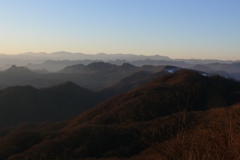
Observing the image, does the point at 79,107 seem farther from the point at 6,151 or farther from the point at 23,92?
the point at 6,151

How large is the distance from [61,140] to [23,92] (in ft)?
342

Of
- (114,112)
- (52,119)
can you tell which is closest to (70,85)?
(52,119)

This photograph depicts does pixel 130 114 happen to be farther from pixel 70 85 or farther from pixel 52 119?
pixel 70 85

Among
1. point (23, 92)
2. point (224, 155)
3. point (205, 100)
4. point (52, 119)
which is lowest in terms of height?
point (52, 119)

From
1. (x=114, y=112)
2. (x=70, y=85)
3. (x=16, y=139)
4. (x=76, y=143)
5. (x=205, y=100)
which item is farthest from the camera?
(x=70, y=85)

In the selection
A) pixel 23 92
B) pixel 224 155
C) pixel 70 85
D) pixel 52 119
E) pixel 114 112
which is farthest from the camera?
pixel 70 85

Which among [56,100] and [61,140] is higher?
[61,140]

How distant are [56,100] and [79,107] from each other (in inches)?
558

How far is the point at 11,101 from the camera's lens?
137000mm

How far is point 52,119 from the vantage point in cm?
13088

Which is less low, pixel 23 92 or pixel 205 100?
pixel 205 100

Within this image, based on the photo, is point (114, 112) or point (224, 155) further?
point (114, 112)

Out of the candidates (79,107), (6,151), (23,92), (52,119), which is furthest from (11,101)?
(6,151)

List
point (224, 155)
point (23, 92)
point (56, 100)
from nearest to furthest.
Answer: point (224, 155) → point (23, 92) → point (56, 100)
